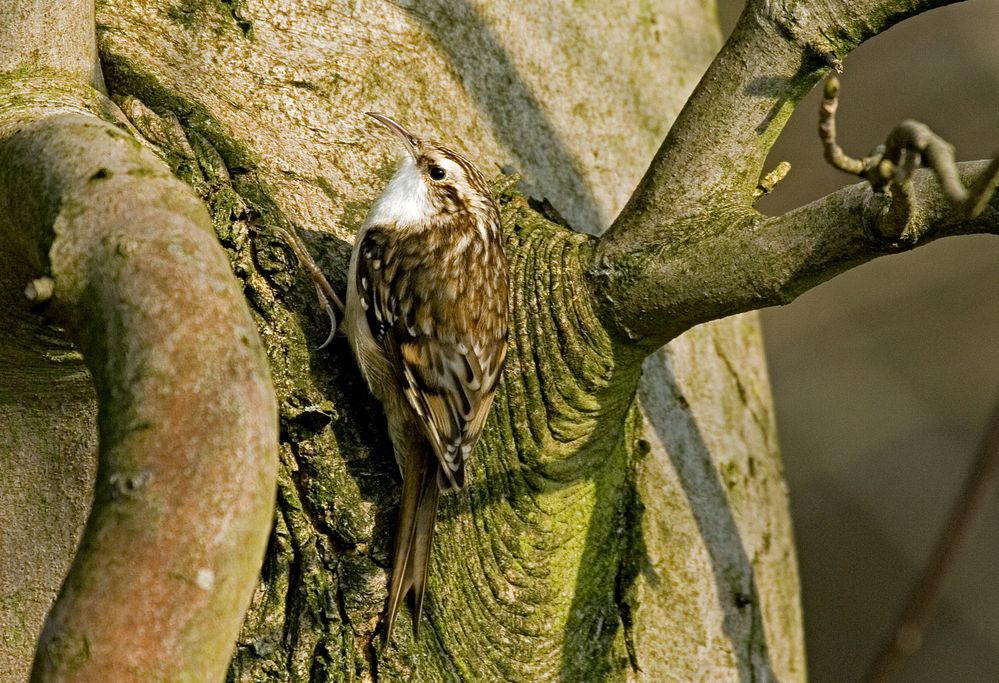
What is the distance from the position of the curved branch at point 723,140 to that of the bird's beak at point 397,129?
49 centimetres

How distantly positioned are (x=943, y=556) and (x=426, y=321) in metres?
1.09

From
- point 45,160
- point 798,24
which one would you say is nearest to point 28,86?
point 45,160

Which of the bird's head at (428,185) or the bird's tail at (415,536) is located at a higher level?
the bird's head at (428,185)

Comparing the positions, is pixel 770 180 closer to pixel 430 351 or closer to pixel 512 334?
pixel 512 334

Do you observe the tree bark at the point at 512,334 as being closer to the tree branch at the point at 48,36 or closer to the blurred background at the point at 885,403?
the tree branch at the point at 48,36

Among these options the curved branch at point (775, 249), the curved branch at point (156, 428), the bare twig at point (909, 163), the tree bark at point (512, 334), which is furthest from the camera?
the tree bark at point (512, 334)

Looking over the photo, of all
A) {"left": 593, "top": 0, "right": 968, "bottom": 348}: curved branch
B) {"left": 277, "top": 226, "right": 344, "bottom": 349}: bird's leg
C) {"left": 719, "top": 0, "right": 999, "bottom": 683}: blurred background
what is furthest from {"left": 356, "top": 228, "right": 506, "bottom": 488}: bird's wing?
{"left": 719, "top": 0, "right": 999, "bottom": 683}: blurred background

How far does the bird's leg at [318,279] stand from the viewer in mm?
1896

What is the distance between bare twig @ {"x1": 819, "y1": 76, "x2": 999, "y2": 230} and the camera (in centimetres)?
131

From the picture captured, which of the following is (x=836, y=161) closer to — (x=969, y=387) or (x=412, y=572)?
(x=412, y=572)

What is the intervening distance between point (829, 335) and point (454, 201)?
436 cm

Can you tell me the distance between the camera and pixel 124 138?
4.58 ft

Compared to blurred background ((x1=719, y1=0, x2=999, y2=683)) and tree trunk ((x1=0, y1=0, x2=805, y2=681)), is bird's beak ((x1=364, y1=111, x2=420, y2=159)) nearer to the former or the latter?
tree trunk ((x1=0, y1=0, x2=805, y2=681))

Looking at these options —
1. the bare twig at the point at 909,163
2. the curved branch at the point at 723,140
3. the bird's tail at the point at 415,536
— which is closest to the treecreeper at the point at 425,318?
the bird's tail at the point at 415,536
